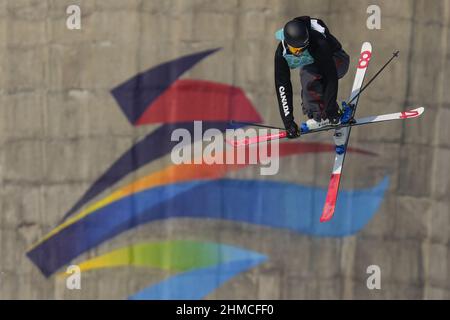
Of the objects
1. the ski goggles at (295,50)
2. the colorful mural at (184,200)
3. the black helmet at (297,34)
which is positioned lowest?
the colorful mural at (184,200)

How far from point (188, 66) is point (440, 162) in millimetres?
7169

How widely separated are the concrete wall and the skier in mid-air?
4.05 meters

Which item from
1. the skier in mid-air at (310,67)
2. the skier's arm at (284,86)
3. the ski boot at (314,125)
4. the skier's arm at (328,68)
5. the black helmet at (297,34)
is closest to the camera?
the black helmet at (297,34)

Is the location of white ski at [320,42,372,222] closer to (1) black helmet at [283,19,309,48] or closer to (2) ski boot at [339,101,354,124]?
(2) ski boot at [339,101,354,124]

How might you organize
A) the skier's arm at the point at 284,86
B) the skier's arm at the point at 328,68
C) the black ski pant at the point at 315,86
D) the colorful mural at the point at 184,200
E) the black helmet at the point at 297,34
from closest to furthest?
the black helmet at the point at 297,34, the skier's arm at the point at 328,68, the skier's arm at the point at 284,86, the black ski pant at the point at 315,86, the colorful mural at the point at 184,200

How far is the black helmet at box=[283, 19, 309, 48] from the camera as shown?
1046cm

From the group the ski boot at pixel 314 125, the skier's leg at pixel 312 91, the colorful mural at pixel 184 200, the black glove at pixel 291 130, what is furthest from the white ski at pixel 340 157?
the black glove at pixel 291 130

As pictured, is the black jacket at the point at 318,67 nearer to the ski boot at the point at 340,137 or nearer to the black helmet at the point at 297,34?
the black helmet at the point at 297,34

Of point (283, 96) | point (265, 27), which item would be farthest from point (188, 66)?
point (283, 96)

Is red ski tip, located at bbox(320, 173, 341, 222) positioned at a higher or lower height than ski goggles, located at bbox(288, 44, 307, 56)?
lower

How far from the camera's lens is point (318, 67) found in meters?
11.3

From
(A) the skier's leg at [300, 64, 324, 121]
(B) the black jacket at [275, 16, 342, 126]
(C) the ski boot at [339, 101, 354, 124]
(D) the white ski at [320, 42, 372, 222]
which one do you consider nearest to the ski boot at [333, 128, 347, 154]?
(D) the white ski at [320, 42, 372, 222]

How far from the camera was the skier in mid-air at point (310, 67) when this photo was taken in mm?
10695
